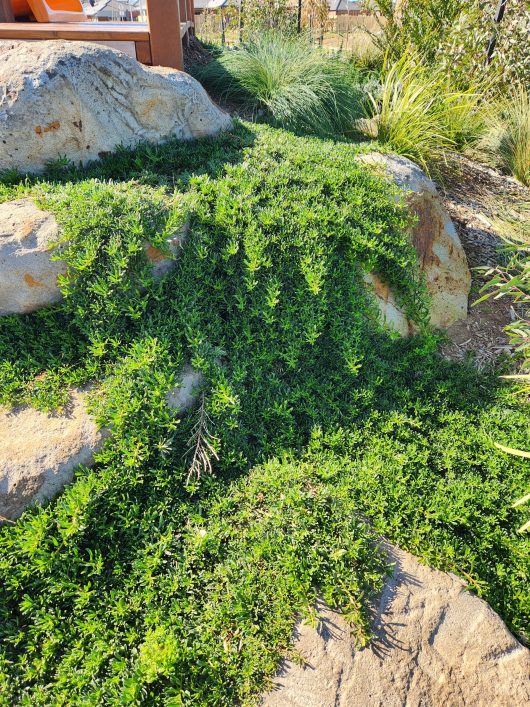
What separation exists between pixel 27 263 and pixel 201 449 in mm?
1667

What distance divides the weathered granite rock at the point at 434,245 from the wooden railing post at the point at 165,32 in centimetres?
232

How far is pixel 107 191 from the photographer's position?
3439mm

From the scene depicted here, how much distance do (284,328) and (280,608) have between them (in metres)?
1.79

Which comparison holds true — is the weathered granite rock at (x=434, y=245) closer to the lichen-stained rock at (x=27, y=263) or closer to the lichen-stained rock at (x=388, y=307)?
the lichen-stained rock at (x=388, y=307)

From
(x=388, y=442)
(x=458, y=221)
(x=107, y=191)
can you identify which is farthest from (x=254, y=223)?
(x=458, y=221)

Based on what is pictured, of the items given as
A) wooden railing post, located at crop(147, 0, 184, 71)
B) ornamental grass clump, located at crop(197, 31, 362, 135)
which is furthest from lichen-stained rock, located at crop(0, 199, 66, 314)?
ornamental grass clump, located at crop(197, 31, 362, 135)

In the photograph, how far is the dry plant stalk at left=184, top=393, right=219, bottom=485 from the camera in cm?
283

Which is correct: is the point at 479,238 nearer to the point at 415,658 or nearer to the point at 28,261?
the point at 415,658

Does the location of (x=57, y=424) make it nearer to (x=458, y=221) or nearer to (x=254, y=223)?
(x=254, y=223)

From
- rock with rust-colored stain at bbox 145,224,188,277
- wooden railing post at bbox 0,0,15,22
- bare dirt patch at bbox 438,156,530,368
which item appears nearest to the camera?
rock with rust-colored stain at bbox 145,224,188,277

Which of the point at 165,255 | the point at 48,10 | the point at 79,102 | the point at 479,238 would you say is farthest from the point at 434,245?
the point at 48,10

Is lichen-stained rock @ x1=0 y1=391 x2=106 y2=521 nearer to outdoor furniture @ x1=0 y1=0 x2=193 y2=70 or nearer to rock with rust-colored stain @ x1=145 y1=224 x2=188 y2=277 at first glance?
rock with rust-colored stain @ x1=145 y1=224 x2=188 y2=277

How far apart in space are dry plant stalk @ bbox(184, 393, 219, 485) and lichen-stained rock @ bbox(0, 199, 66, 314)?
1.31m

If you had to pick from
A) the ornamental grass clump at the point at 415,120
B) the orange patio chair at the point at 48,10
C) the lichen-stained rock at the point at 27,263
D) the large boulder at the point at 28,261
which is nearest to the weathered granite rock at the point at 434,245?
the ornamental grass clump at the point at 415,120
